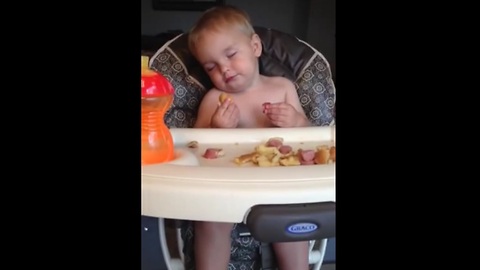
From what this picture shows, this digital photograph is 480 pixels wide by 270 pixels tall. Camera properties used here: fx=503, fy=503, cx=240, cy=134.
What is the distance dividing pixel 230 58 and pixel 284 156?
0.50 feet

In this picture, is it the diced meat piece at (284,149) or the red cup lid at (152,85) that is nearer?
the red cup lid at (152,85)

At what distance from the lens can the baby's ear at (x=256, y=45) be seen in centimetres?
70

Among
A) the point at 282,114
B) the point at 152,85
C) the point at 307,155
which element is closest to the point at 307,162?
the point at 307,155

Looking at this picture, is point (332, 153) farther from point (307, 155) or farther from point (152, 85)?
point (152, 85)

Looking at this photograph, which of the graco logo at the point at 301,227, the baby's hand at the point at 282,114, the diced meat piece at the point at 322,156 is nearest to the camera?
the graco logo at the point at 301,227

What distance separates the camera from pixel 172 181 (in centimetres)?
55

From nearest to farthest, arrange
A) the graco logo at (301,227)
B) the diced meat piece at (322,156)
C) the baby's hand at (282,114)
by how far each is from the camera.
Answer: the graco logo at (301,227) < the diced meat piece at (322,156) < the baby's hand at (282,114)

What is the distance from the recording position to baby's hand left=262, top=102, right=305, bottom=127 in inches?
28.5

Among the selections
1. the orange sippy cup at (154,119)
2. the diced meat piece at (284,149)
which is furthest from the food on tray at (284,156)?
the orange sippy cup at (154,119)

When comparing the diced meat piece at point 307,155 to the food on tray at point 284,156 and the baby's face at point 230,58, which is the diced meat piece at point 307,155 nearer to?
the food on tray at point 284,156
